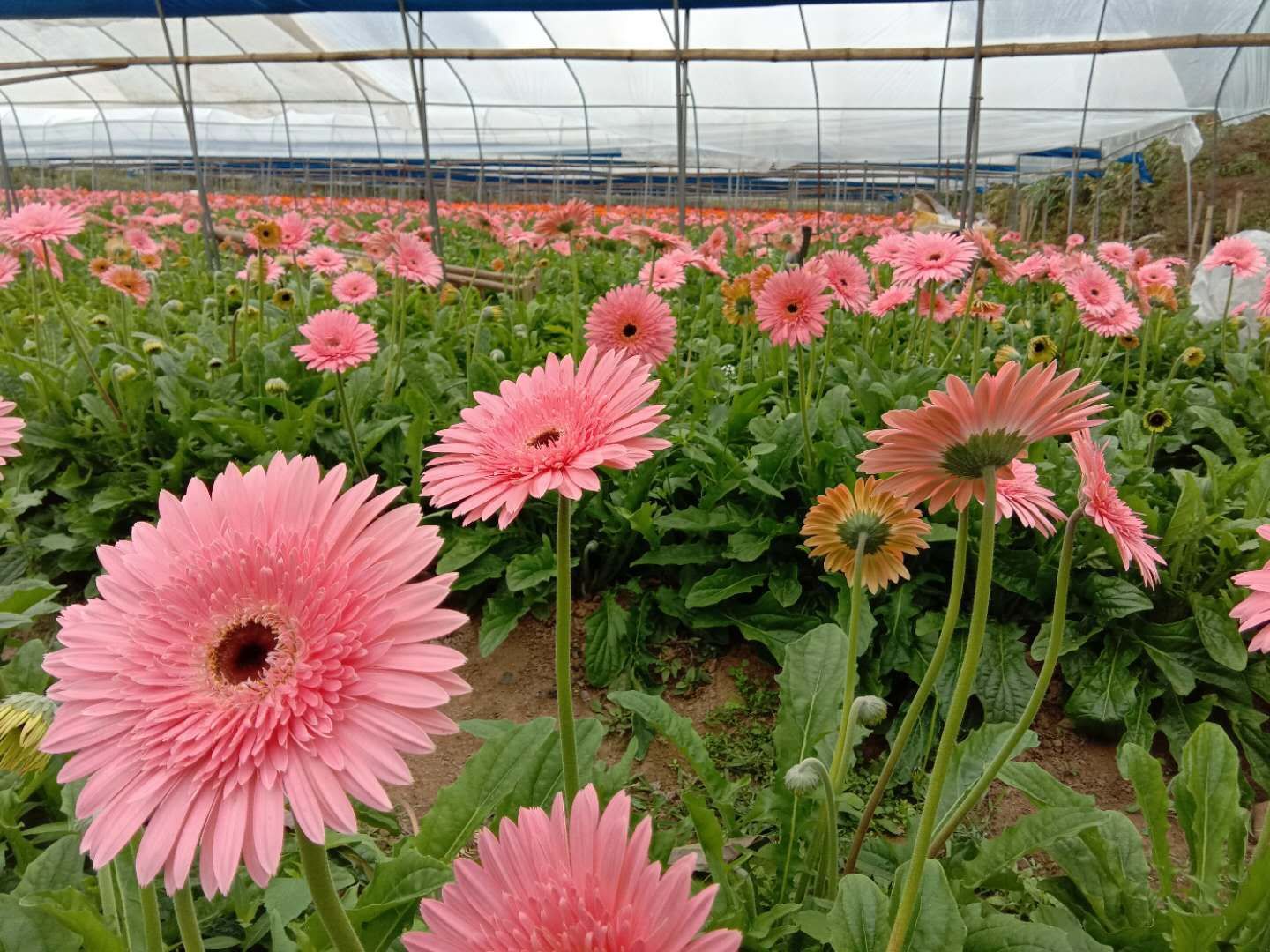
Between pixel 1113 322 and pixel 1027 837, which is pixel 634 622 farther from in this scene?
pixel 1113 322

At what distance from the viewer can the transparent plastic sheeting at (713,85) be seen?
37.4 ft

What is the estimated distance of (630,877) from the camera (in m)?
0.61

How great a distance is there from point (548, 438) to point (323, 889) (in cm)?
57

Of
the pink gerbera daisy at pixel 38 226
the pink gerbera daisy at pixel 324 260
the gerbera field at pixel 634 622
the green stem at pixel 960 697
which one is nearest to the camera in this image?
the gerbera field at pixel 634 622

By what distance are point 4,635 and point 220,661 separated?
6.59 feet

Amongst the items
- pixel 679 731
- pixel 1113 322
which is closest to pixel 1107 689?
pixel 679 731

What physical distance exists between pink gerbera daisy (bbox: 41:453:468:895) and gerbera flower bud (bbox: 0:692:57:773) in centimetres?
29

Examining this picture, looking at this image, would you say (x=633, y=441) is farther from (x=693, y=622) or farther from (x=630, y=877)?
(x=693, y=622)

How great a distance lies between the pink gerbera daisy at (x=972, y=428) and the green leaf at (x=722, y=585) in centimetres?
181

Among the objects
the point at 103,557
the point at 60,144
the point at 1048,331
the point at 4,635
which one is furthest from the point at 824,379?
the point at 60,144

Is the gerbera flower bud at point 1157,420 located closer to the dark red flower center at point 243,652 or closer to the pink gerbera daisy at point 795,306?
the pink gerbera daisy at point 795,306

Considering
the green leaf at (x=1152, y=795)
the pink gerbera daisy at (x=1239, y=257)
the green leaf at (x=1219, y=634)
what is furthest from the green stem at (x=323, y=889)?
the pink gerbera daisy at (x=1239, y=257)

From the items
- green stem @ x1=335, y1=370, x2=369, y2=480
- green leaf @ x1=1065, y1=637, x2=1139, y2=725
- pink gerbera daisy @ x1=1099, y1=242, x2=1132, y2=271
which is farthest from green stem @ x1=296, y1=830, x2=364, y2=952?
pink gerbera daisy @ x1=1099, y1=242, x2=1132, y2=271

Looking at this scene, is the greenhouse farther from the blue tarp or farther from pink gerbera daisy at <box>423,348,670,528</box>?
the blue tarp
